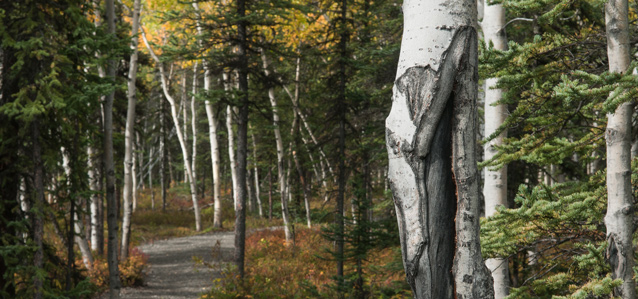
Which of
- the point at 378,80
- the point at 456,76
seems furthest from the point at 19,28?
the point at 378,80

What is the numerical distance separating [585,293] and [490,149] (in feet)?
9.19

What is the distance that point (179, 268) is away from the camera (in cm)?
1462

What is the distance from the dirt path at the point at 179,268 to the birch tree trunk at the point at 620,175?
9951 millimetres

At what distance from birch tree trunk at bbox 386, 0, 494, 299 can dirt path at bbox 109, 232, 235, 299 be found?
1066 centimetres

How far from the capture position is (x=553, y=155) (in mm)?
4625

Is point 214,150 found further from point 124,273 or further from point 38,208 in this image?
point 38,208

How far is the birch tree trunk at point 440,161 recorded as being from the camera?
78.3 inches

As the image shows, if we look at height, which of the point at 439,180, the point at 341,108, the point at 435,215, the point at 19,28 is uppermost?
the point at 19,28

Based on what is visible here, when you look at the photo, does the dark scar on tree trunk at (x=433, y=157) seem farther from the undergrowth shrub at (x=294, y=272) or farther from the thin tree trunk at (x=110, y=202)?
the thin tree trunk at (x=110, y=202)

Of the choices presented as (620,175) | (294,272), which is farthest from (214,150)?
(620,175)

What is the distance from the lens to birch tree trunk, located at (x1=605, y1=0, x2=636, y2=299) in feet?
→ 12.7

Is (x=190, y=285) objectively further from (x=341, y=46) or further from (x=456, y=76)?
(x=456, y=76)

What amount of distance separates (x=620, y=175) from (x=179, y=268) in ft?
44.4

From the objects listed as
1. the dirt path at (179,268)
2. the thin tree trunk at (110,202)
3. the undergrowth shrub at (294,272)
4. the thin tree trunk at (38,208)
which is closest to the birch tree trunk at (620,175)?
the undergrowth shrub at (294,272)
